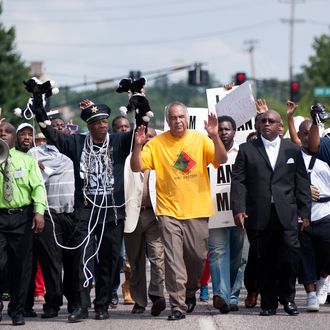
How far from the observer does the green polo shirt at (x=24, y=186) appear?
510 inches

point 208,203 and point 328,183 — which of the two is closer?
point 208,203

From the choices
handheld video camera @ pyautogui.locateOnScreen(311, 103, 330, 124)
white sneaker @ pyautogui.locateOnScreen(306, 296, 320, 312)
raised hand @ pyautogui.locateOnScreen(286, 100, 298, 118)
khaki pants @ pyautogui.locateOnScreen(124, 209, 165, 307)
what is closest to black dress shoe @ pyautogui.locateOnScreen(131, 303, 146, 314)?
khaki pants @ pyautogui.locateOnScreen(124, 209, 165, 307)

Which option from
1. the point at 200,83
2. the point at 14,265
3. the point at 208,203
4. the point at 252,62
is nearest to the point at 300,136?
the point at 208,203

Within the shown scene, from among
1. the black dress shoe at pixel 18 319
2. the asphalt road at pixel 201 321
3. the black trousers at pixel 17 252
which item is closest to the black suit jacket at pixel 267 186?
the asphalt road at pixel 201 321

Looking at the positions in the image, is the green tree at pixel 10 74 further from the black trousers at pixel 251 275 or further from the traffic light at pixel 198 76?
the black trousers at pixel 251 275

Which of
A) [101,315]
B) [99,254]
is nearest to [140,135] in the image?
[99,254]

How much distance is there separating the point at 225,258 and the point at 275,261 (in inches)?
24.4

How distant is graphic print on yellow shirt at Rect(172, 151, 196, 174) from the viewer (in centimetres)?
1320

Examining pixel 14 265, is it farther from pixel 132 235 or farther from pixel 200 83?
pixel 200 83

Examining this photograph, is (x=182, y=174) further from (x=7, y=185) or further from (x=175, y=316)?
(x=7, y=185)

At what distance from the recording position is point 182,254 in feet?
43.4

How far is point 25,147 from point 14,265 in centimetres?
235

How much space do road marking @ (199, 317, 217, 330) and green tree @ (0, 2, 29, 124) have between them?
56687mm

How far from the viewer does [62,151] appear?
13.5 metres
